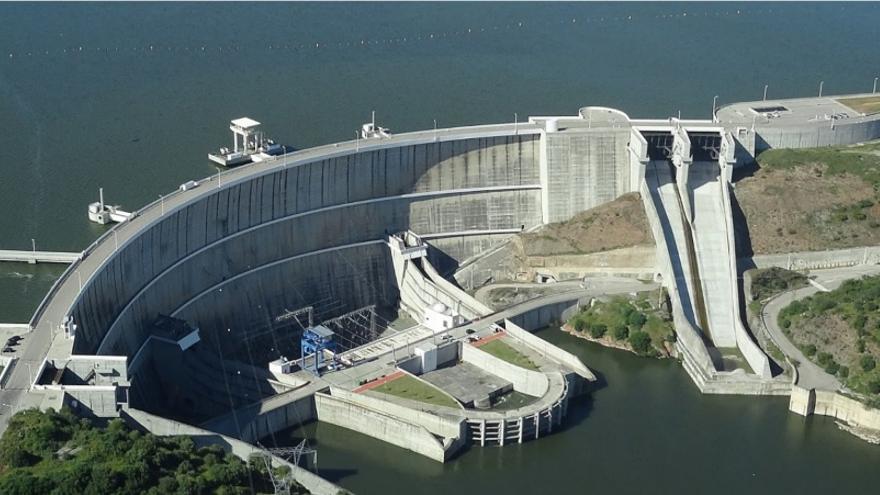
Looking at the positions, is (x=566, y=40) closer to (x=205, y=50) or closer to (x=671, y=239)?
(x=205, y=50)

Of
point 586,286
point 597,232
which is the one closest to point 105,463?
point 586,286

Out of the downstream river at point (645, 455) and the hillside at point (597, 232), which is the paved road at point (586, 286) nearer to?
the hillside at point (597, 232)

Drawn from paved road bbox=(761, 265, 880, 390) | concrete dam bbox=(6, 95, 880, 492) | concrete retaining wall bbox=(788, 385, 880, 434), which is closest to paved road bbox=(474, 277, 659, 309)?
concrete dam bbox=(6, 95, 880, 492)

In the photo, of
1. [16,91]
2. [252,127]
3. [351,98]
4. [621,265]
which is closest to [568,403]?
[621,265]

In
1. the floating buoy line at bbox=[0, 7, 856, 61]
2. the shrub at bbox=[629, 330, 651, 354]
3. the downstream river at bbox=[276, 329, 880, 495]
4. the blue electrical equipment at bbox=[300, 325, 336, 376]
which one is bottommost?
the downstream river at bbox=[276, 329, 880, 495]

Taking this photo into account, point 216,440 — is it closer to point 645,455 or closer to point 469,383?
point 469,383

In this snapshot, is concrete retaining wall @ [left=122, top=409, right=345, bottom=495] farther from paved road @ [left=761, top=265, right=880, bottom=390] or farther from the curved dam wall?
paved road @ [left=761, top=265, right=880, bottom=390]
